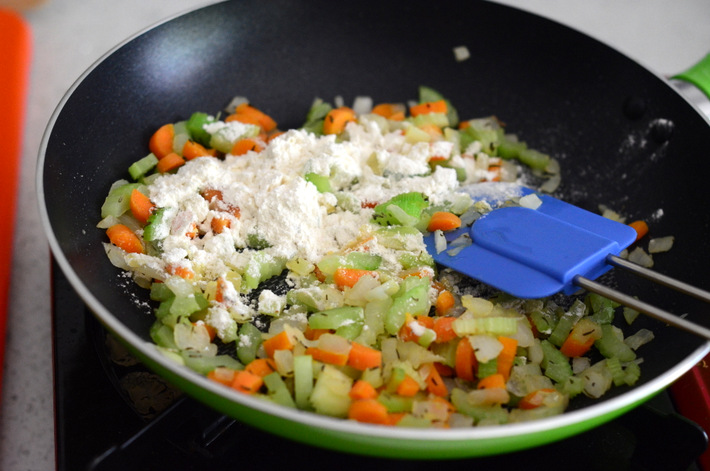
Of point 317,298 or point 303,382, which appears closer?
point 303,382

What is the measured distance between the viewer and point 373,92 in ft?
5.41

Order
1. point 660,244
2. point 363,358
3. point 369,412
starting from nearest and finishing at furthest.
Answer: point 369,412
point 363,358
point 660,244

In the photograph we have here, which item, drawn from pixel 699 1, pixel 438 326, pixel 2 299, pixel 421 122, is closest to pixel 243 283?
pixel 438 326

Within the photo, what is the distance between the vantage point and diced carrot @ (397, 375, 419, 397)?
3.07 feet

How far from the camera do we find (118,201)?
4.01 feet

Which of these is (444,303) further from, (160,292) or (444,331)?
(160,292)

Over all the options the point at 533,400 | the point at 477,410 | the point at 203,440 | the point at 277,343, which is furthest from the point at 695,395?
the point at 203,440

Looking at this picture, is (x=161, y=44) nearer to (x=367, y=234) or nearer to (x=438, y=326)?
(x=367, y=234)

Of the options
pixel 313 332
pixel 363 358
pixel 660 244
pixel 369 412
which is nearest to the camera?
pixel 369 412

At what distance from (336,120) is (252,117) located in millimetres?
212

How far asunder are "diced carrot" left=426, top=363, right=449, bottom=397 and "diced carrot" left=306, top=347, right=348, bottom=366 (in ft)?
0.46

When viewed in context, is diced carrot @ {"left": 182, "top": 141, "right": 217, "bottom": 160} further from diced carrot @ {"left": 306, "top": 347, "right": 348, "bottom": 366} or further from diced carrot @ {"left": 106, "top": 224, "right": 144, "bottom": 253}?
diced carrot @ {"left": 306, "top": 347, "right": 348, "bottom": 366}

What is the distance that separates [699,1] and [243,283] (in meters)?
2.10

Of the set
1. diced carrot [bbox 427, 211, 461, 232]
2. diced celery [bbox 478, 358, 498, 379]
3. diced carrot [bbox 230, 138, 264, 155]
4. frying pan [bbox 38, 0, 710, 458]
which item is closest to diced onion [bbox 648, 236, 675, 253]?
frying pan [bbox 38, 0, 710, 458]
